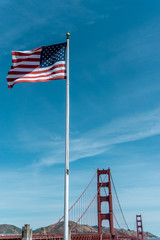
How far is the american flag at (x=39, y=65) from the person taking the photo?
14578mm

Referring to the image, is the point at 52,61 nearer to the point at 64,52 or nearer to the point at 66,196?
the point at 64,52

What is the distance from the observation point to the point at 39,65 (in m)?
15.1

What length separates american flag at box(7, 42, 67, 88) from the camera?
1458 centimetres

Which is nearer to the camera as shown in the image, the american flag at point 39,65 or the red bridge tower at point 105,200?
the american flag at point 39,65

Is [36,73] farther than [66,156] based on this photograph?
Yes

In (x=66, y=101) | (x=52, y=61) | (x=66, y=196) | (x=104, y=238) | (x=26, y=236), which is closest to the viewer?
(x=66, y=196)

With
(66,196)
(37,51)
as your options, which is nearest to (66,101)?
(37,51)

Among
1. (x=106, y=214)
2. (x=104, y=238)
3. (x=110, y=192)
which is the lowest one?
(x=104, y=238)

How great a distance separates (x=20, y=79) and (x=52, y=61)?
6.85ft

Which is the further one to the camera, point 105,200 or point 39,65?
point 105,200

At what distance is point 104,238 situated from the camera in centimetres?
6294

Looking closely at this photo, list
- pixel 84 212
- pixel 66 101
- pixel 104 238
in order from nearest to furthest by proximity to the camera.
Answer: pixel 66 101 < pixel 104 238 < pixel 84 212

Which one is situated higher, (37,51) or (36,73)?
(37,51)

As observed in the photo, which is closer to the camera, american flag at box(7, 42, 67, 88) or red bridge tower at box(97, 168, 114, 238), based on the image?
american flag at box(7, 42, 67, 88)
